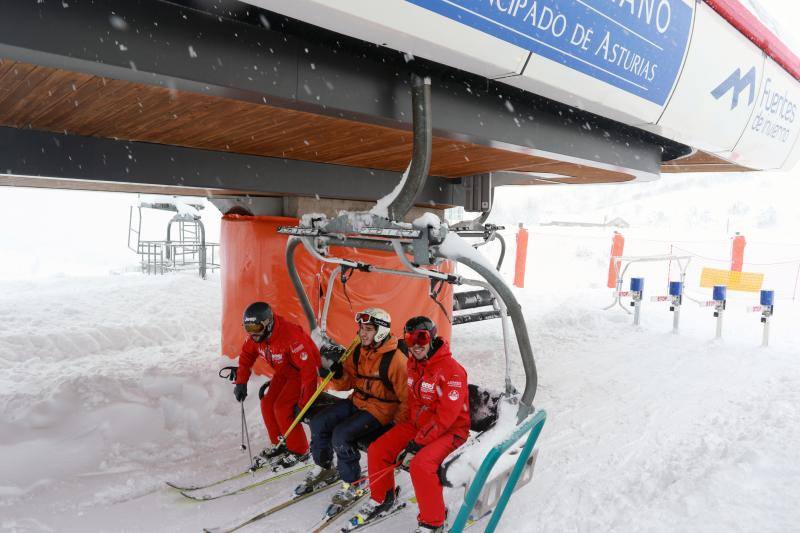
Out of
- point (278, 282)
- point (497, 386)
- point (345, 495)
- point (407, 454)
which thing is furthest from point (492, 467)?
point (278, 282)

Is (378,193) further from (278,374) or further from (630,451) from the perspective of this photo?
(630,451)

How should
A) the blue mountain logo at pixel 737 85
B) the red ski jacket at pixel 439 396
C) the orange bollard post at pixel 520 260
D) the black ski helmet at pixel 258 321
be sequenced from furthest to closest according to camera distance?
the orange bollard post at pixel 520 260, the blue mountain logo at pixel 737 85, the black ski helmet at pixel 258 321, the red ski jacket at pixel 439 396

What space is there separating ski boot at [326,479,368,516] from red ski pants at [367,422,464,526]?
0.90 feet

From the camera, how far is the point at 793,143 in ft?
22.6

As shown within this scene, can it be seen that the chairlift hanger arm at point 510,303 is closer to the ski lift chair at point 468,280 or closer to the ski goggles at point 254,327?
the ski lift chair at point 468,280

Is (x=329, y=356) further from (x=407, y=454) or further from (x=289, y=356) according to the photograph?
(x=407, y=454)

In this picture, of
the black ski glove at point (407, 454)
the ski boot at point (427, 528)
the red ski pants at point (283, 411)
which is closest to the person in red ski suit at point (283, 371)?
the red ski pants at point (283, 411)

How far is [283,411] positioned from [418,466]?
5.47 ft

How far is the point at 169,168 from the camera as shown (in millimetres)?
5066

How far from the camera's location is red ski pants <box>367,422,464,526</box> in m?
3.35

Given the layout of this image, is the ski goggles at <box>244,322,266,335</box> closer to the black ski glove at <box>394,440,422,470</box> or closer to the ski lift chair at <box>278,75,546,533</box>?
the ski lift chair at <box>278,75,546,533</box>

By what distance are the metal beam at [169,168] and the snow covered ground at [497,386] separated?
2321 millimetres

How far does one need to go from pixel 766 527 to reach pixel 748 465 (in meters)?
0.95

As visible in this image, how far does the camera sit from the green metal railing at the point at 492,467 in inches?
121
